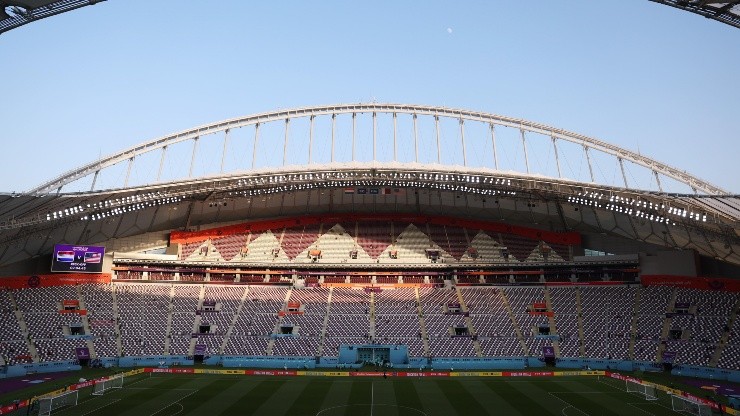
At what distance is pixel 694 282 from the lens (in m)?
54.4

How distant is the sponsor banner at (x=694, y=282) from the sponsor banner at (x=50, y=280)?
210 ft

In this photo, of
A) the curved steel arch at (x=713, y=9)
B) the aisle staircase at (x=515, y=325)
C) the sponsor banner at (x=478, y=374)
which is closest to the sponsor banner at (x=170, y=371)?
the sponsor banner at (x=478, y=374)

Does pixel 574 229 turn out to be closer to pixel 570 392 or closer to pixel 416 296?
pixel 416 296

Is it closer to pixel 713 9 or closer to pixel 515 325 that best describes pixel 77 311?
pixel 515 325

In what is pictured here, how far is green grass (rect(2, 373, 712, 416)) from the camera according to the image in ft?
95.1

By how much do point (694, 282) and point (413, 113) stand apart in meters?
37.0

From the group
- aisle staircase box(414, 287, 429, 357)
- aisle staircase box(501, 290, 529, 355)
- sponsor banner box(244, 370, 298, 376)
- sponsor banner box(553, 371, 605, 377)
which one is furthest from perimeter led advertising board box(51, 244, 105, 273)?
sponsor banner box(553, 371, 605, 377)

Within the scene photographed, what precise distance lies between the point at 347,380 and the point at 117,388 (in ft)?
55.6

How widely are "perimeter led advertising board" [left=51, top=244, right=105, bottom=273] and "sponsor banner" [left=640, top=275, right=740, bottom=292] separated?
63258 millimetres

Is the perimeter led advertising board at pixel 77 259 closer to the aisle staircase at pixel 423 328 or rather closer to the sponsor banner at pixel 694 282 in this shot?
the aisle staircase at pixel 423 328

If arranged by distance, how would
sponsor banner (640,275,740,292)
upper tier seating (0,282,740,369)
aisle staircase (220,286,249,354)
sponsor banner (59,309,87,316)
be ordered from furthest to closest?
sponsor banner (640,275,740,292) < sponsor banner (59,309,87,316) < aisle staircase (220,286,249,354) < upper tier seating (0,282,740,369)

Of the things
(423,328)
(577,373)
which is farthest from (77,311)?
(577,373)

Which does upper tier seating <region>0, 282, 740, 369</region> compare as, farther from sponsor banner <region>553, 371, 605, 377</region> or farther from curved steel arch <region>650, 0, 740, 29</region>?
curved steel arch <region>650, 0, 740, 29</region>

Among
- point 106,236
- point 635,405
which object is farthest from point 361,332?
point 106,236
